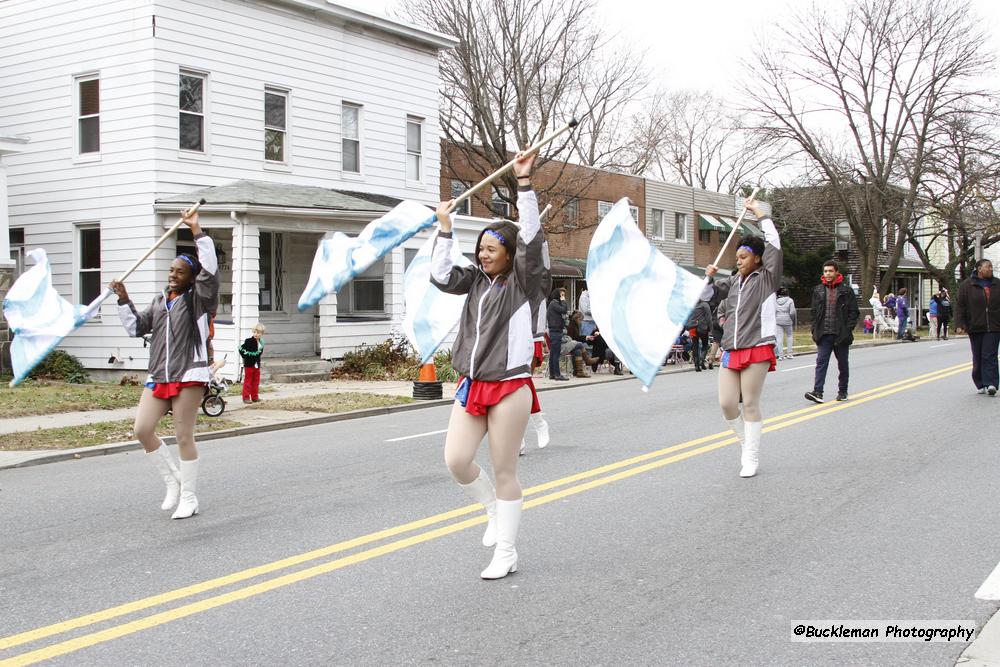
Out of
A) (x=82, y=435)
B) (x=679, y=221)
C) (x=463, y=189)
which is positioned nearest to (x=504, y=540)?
(x=82, y=435)

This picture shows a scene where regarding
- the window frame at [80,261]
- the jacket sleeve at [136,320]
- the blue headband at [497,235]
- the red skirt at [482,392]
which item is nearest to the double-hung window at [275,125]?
the window frame at [80,261]

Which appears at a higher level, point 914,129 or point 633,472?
point 914,129

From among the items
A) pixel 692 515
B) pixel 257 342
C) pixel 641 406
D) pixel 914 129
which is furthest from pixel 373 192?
pixel 914 129

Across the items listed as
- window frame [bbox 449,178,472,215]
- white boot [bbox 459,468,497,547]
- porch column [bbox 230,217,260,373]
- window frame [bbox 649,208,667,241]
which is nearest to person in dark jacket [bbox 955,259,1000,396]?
white boot [bbox 459,468,497,547]

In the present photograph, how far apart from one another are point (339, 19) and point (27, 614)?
1992cm

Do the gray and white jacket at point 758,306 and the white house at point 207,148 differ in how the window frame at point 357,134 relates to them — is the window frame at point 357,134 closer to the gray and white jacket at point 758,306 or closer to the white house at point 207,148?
the white house at point 207,148

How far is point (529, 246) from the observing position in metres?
5.29

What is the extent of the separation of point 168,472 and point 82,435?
16.6 feet

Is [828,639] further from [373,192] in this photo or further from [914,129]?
[914,129]

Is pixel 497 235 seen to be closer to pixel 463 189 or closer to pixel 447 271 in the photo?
pixel 447 271

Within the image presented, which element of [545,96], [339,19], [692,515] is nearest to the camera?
[692,515]

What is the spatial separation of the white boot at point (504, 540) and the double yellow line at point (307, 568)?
90cm

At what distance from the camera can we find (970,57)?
138 ft

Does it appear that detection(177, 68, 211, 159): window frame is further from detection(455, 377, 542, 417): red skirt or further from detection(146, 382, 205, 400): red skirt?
detection(455, 377, 542, 417): red skirt
